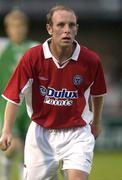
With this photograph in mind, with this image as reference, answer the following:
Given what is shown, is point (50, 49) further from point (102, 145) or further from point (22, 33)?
point (102, 145)

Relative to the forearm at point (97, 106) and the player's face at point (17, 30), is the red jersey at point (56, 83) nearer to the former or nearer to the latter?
the forearm at point (97, 106)

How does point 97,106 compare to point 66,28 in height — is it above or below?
below

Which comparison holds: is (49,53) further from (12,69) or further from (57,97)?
(12,69)

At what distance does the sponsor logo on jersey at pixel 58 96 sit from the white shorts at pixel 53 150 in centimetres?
27

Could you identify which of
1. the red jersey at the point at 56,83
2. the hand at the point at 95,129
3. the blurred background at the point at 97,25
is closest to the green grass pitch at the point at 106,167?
the hand at the point at 95,129

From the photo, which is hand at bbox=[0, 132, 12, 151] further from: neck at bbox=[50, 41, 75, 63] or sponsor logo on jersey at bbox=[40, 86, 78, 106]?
neck at bbox=[50, 41, 75, 63]

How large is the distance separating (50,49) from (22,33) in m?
2.91

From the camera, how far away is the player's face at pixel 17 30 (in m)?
10.7

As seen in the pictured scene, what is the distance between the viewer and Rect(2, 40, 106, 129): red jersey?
7.79 metres

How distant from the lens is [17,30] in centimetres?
1073

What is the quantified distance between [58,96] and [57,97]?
15mm

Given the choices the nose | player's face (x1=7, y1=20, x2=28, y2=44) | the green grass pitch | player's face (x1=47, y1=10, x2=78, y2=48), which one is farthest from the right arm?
the green grass pitch

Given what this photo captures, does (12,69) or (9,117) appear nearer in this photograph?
(9,117)

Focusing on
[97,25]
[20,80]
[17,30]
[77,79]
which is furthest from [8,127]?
[97,25]
